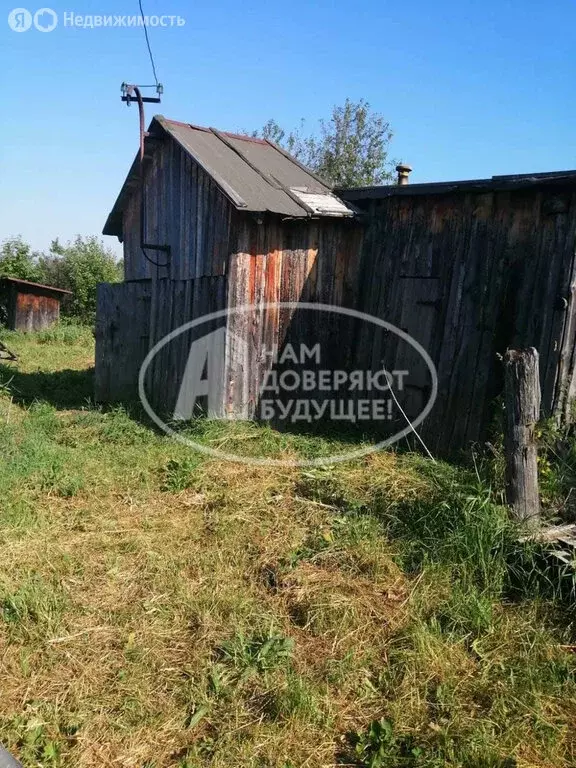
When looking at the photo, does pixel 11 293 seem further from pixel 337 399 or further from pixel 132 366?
pixel 337 399

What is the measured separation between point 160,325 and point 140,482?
3.19 m

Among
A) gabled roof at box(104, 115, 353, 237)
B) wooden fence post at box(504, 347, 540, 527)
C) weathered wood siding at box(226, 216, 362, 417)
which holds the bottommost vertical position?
wooden fence post at box(504, 347, 540, 527)

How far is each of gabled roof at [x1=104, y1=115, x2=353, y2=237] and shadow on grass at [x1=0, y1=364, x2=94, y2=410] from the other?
362 centimetres

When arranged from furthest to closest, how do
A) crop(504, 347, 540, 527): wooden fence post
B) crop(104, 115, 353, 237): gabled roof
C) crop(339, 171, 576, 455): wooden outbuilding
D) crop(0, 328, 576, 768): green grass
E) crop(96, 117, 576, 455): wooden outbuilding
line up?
1. crop(104, 115, 353, 237): gabled roof
2. crop(96, 117, 576, 455): wooden outbuilding
3. crop(339, 171, 576, 455): wooden outbuilding
4. crop(504, 347, 540, 527): wooden fence post
5. crop(0, 328, 576, 768): green grass

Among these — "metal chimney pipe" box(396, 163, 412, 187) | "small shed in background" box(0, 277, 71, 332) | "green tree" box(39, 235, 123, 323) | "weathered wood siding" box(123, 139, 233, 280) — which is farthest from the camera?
"green tree" box(39, 235, 123, 323)

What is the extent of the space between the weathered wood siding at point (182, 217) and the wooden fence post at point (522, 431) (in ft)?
13.2

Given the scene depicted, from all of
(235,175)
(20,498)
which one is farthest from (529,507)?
(235,175)

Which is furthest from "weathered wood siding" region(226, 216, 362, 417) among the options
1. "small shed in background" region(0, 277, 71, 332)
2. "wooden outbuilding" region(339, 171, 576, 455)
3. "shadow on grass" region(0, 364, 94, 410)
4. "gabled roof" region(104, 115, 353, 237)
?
"small shed in background" region(0, 277, 71, 332)

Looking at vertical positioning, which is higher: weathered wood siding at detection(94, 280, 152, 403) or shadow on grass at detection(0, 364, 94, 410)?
weathered wood siding at detection(94, 280, 152, 403)

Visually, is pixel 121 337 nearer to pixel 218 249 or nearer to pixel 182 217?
pixel 182 217

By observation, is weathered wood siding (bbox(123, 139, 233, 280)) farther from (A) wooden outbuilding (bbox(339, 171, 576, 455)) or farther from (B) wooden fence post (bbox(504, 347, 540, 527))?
(B) wooden fence post (bbox(504, 347, 540, 527))

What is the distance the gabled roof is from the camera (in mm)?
6820

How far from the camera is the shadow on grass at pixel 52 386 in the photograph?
9000 millimetres

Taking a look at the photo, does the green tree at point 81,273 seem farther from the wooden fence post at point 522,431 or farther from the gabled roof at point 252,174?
the wooden fence post at point 522,431
